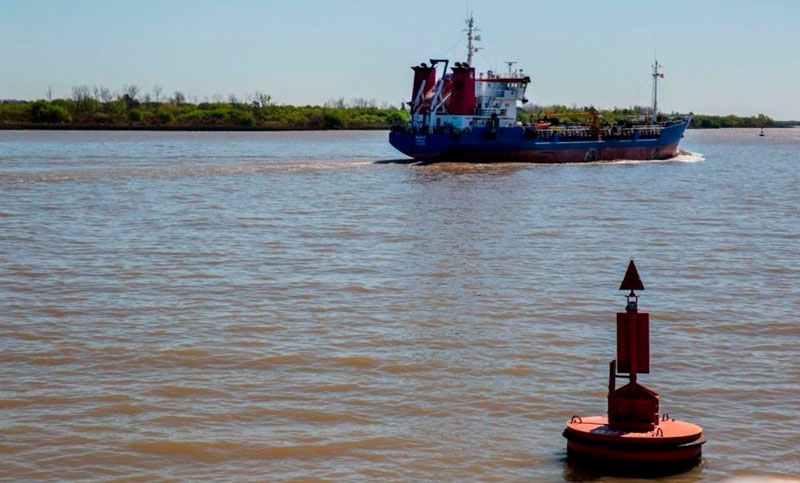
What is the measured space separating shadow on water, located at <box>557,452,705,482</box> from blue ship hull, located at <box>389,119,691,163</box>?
1904 inches

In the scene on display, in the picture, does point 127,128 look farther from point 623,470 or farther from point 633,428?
point 623,470

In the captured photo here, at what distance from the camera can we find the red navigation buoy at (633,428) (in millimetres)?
11227

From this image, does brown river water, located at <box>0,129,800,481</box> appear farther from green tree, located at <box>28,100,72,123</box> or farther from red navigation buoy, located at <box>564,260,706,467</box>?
green tree, located at <box>28,100,72,123</box>

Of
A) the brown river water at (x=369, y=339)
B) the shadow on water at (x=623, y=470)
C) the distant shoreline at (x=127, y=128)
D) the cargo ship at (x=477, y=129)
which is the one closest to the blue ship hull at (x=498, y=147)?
the cargo ship at (x=477, y=129)

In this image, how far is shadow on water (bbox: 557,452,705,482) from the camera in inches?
444

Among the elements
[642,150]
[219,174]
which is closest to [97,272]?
[219,174]

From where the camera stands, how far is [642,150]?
70.6m

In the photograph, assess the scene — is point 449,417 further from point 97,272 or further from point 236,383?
point 97,272

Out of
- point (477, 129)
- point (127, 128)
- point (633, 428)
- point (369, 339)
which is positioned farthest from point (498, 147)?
point (127, 128)

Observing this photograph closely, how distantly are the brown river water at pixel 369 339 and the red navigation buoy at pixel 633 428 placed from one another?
0.35 metres

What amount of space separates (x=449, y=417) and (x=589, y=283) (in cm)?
940

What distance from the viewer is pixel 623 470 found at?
11320 millimetres

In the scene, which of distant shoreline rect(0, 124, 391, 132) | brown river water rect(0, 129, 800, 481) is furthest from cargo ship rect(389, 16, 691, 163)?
distant shoreline rect(0, 124, 391, 132)

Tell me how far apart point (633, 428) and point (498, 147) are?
50114mm
